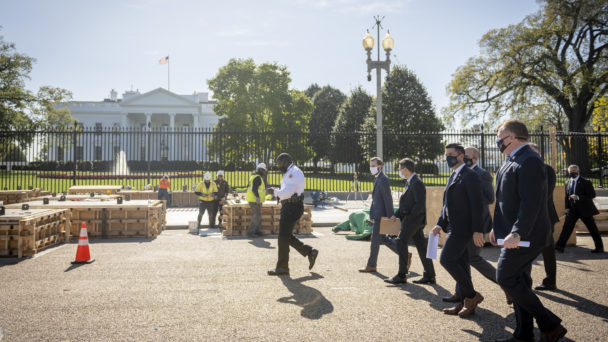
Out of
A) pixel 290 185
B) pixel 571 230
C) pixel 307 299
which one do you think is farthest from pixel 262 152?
pixel 307 299

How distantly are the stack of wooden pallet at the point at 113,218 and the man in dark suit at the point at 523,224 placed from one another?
916cm

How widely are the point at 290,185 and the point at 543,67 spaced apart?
3289 cm

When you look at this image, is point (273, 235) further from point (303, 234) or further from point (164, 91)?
point (164, 91)

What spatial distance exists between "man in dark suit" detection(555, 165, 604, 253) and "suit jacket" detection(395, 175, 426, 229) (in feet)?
13.8

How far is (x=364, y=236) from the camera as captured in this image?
1059 centimetres

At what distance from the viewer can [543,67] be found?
1287 inches

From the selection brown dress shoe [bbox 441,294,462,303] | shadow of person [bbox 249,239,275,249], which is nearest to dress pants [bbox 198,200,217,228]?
shadow of person [bbox 249,239,275,249]

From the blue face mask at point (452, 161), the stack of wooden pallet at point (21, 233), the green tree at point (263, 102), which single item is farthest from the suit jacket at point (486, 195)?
the green tree at point (263, 102)

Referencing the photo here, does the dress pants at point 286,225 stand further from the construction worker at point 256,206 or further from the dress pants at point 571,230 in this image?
the dress pants at point 571,230

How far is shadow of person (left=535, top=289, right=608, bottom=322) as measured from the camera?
15.9ft

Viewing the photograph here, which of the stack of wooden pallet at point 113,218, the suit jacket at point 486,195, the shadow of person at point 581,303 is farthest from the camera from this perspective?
the stack of wooden pallet at point 113,218

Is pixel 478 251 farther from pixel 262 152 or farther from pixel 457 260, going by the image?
pixel 262 152

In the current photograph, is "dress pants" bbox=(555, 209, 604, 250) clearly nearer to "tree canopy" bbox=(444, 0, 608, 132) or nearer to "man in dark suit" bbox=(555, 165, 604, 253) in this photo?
"man in dark suit" bbox=(555, 165, 604, 253)

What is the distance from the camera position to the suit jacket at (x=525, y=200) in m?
3.57
